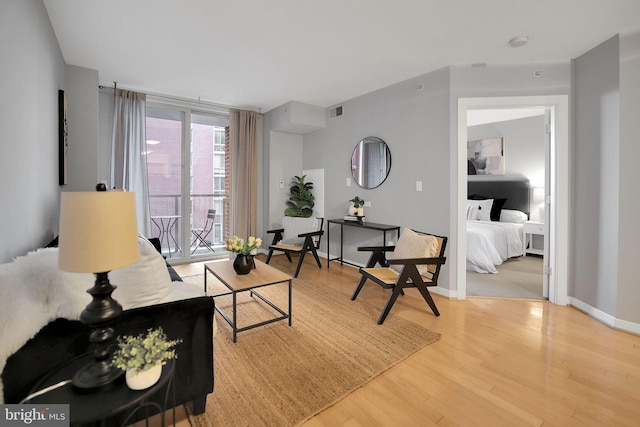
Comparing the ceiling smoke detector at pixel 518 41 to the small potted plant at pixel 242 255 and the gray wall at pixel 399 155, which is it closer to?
the gray wall at pixel 399 155

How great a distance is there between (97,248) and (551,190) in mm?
3941

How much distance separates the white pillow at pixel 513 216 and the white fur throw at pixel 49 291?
230 inches

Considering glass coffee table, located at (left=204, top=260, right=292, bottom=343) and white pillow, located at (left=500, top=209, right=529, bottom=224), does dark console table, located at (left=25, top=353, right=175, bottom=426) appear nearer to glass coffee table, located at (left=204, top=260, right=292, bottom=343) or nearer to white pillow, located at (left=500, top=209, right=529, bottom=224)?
glass coffee table, located at (left=204, top=260, right=292, bottom=343)

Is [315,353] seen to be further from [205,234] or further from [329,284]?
[205,234]

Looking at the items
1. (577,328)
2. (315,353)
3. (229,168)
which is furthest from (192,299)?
(229,168)

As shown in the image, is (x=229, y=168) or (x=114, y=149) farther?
(x=229, y=168)

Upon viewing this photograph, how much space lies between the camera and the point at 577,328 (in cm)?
265

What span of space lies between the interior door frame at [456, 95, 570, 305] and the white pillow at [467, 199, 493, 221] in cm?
250

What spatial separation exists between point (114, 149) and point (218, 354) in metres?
3.41

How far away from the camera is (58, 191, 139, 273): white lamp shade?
1.09 meters

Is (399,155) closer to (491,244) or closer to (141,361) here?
(491,244)

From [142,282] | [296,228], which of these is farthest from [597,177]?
[142,282]

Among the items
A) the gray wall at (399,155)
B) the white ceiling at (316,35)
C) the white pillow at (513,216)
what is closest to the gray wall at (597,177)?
the white ceiling at (316,35)

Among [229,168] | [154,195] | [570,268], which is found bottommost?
[570,268]
